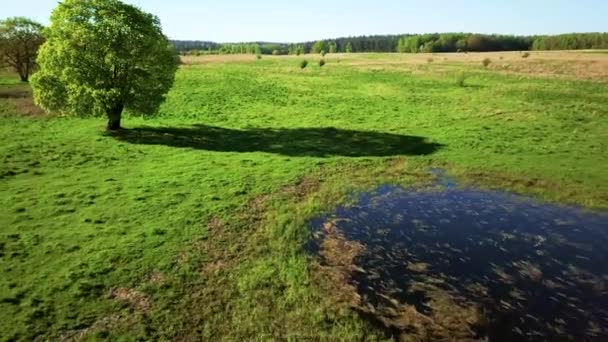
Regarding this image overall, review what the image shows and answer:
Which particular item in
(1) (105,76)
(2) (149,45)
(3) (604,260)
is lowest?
(3) (604,260)

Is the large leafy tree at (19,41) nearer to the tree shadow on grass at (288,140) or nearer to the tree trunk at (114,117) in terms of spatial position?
the tree trunk at (114,117)

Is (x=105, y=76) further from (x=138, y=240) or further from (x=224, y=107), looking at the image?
(x=138, y=240)

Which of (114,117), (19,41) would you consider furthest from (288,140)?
(19,41)

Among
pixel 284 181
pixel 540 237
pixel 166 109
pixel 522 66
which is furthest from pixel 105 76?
pixel 522 66

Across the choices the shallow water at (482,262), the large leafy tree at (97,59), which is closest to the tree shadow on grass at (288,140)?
the large leafy tree at (97,59)

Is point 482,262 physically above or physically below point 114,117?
below

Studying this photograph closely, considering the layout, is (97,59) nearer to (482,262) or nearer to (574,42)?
(482,262)

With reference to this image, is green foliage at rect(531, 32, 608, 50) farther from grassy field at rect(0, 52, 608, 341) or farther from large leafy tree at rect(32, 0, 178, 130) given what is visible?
large leafy tree at rect(32, 0, 178, 130)
